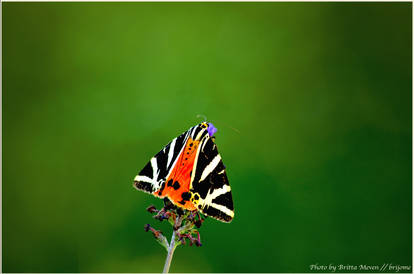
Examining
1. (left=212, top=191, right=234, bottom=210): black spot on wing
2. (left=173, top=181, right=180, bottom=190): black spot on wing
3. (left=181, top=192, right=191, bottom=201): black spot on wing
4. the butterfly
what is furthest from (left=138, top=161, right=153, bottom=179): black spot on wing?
(left=212, top=191, right=234, bottom=210): black spot on wing

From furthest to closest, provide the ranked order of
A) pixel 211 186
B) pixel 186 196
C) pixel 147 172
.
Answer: pixel 147 172
pixel 211 186
pixel 186 196

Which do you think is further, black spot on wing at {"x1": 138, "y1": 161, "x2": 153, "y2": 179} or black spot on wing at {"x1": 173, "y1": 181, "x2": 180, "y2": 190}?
black spot on wing at {"x1": 138, "y1": 161, "x2": 153, "y2": 179}

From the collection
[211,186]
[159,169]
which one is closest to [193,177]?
[211,186]

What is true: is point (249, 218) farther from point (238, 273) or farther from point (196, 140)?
point (196, 140)

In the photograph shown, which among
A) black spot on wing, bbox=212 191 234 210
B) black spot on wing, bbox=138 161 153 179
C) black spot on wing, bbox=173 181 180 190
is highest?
black spot on wing, bbox=138 161 153 179

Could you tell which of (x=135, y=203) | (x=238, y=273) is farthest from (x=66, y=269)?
(x=238, y=273)

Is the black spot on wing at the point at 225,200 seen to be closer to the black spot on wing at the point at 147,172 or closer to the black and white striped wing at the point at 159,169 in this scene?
the black and white striped wing at the point at 159,169

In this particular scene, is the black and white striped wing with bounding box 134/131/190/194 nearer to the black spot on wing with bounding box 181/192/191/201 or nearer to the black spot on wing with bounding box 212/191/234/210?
the black spot on wing with bounding box 181/192/191/201

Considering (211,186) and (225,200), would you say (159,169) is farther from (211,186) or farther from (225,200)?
(225,200)
